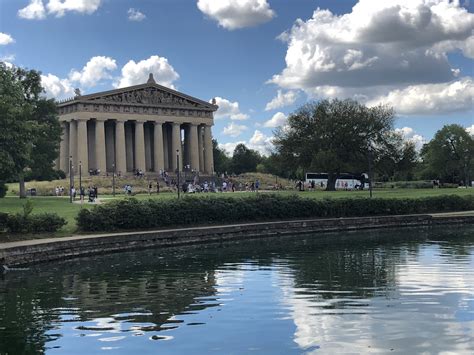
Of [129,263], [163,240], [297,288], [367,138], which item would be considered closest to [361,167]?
[367,138]

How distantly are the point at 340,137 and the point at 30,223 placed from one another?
46429 millimetres

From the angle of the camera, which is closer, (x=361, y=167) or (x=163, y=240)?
(x=163, y=240)

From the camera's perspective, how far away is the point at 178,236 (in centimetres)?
2823

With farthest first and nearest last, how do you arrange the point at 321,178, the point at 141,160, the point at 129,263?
the point at 141,160 → the point at 321,178 → the point at 129,263

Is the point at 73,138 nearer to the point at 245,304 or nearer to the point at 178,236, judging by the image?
the point at 178,236

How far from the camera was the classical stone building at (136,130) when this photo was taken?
102 m

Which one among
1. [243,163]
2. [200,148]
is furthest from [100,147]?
[243,163]

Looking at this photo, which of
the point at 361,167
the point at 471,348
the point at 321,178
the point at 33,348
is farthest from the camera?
→ the point at 321,178

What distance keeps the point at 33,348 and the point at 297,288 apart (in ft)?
24.0

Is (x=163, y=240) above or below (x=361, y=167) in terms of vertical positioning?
below

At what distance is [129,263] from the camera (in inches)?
875

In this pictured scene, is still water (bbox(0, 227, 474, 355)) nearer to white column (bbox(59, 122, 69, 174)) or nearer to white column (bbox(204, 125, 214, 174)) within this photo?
white column (bbox(59, 122, 69, 174))

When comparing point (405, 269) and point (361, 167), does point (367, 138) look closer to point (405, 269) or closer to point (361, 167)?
point (361, 167)

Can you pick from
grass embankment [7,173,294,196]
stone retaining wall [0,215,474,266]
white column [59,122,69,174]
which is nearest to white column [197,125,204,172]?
white column [59,122,69,174]
